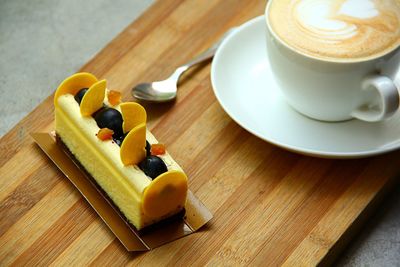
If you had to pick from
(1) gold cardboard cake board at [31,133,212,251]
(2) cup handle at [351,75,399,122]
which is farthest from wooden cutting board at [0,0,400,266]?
(2) cup handle at [351,75,399,122]

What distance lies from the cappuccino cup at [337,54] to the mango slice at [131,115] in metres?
0.27

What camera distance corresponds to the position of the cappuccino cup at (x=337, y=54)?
1.17 m

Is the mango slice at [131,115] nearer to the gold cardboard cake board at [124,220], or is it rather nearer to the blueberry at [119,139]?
the blueberry at [119,139]

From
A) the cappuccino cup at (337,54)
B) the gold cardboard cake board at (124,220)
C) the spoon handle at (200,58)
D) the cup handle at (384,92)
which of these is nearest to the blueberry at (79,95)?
the gold cardboard cake board at (124,220)

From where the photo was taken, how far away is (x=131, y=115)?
45.7 inches

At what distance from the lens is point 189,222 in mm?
1164

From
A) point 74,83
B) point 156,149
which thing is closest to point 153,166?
point 156,149

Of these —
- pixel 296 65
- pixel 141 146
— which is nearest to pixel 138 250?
pixel 141 146

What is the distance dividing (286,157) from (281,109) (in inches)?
4.5

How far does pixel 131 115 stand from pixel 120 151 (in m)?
0.07

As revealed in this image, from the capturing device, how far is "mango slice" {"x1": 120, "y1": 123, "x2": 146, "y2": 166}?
3.60 feet

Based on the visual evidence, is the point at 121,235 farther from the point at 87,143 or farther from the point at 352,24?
the point at 352,24

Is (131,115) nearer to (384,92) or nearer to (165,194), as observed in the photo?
(165,194)

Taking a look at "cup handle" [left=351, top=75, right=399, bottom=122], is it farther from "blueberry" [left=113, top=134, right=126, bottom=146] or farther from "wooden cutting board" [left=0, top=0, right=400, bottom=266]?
"blueberry" [left=113, top=134, right=126, bottom=146]
